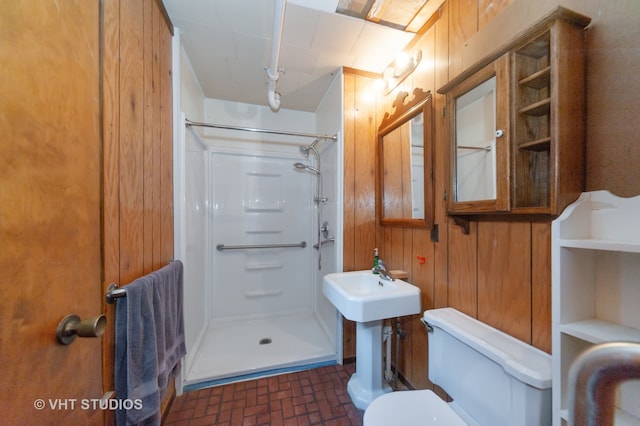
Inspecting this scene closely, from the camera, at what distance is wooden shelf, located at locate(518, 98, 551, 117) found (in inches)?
28.2

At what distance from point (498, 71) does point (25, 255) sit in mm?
1512

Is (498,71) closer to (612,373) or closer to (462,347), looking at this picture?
(612,373)

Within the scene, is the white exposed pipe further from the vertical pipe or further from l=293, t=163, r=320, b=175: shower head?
the vertical pipe

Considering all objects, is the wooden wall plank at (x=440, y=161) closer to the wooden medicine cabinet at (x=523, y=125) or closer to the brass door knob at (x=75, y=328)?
the wooden medicine cabinet at (x=523, y=125)

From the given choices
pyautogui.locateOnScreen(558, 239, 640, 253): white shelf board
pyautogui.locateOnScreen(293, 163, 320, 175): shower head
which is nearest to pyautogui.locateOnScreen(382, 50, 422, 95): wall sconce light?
pyautogui.locateOnScreen(293, 163, 320, 175): shower head

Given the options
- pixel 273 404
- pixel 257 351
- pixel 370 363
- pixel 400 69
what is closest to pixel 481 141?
pixel 400 69

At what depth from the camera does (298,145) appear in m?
2.61

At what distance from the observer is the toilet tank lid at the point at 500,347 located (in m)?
0.69

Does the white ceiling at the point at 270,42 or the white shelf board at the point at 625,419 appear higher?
the white ceiling at the point at 270,42

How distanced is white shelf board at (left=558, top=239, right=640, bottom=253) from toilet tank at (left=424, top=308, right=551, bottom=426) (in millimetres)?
410

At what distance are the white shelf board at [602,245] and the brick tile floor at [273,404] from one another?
4.63 feet

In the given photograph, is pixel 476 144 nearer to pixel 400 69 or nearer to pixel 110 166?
pixel 400 69

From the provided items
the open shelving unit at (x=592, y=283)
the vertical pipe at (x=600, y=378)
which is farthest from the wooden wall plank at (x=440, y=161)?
the vertical pipe at (x=600, y=378)

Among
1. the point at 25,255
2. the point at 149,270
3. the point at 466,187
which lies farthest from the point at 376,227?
the point at 25,255
